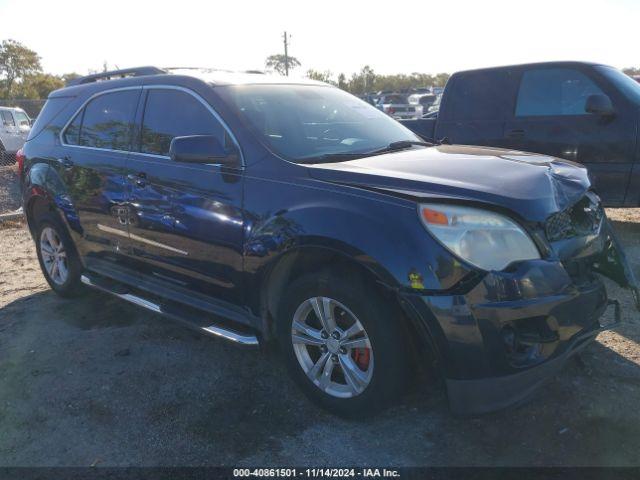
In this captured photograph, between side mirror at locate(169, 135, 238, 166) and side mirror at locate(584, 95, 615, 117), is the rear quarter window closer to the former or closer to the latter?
side mirror at locate(169, 135, 238, 166)

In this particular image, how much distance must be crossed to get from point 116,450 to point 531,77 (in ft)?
18.9

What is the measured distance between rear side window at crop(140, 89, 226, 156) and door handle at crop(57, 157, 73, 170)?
100 centimetres

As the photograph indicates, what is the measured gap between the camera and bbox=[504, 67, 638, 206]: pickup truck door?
5.83 meters

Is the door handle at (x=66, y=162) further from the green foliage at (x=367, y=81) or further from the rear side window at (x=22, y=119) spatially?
the green foliage at (x=367, y=81)

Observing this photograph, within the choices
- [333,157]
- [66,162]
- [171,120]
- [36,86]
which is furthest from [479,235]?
[36,86]

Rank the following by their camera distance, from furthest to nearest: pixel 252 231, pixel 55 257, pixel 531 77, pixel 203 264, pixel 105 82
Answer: pixel 531 77, pixel 55 257, pixel 105 82, pixel 203 264, pixel 252 231

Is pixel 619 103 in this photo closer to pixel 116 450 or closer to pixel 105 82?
pixel 105 82

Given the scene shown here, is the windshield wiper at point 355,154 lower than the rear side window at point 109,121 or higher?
lower

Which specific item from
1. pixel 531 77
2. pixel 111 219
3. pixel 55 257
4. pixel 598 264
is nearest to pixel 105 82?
pixel 111 219

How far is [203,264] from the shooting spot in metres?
3.43

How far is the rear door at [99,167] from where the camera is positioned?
4.04 meters

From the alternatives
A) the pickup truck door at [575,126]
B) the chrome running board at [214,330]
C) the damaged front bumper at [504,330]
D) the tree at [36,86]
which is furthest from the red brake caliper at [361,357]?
the tree at [36,86]

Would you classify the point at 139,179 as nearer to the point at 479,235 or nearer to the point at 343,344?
the point at 343,344

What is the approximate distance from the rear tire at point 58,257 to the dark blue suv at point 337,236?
16.8 inches
